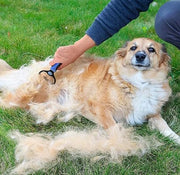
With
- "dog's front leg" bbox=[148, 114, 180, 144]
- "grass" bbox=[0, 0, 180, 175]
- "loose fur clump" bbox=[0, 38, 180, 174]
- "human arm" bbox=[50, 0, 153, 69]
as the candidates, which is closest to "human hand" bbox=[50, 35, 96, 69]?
"human arm" bbox=[50, 0, 153, 69]

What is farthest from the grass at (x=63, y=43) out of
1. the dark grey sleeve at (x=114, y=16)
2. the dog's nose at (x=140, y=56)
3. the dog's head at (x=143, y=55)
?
the dark grey sleeve at (x=114, y=16)

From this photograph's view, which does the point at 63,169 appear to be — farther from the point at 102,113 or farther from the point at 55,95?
the point at 55,95

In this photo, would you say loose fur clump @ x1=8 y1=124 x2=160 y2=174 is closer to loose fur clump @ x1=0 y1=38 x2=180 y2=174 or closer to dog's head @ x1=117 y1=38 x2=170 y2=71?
loose fur clump @ x1=0 y1=38 x2=180 y2=174

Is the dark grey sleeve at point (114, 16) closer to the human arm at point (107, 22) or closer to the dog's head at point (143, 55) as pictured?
the human arm at point (107, 22)

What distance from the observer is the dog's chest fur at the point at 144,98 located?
2594 mm

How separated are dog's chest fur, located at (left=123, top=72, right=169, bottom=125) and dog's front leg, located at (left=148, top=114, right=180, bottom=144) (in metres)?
0.06

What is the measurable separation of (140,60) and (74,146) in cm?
95

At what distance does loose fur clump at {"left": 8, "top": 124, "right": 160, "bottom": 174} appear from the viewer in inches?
79.4

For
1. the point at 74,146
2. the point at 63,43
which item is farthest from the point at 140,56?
the point at 63,43

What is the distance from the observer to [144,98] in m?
2.60

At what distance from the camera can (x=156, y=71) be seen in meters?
2.66

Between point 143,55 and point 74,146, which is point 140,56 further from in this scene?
point 74,146

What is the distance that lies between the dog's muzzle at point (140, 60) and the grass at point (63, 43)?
→ 19.9 inches

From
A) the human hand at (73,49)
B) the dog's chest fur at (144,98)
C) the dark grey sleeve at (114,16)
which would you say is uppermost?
the dark grey sleeve at (114,16)
